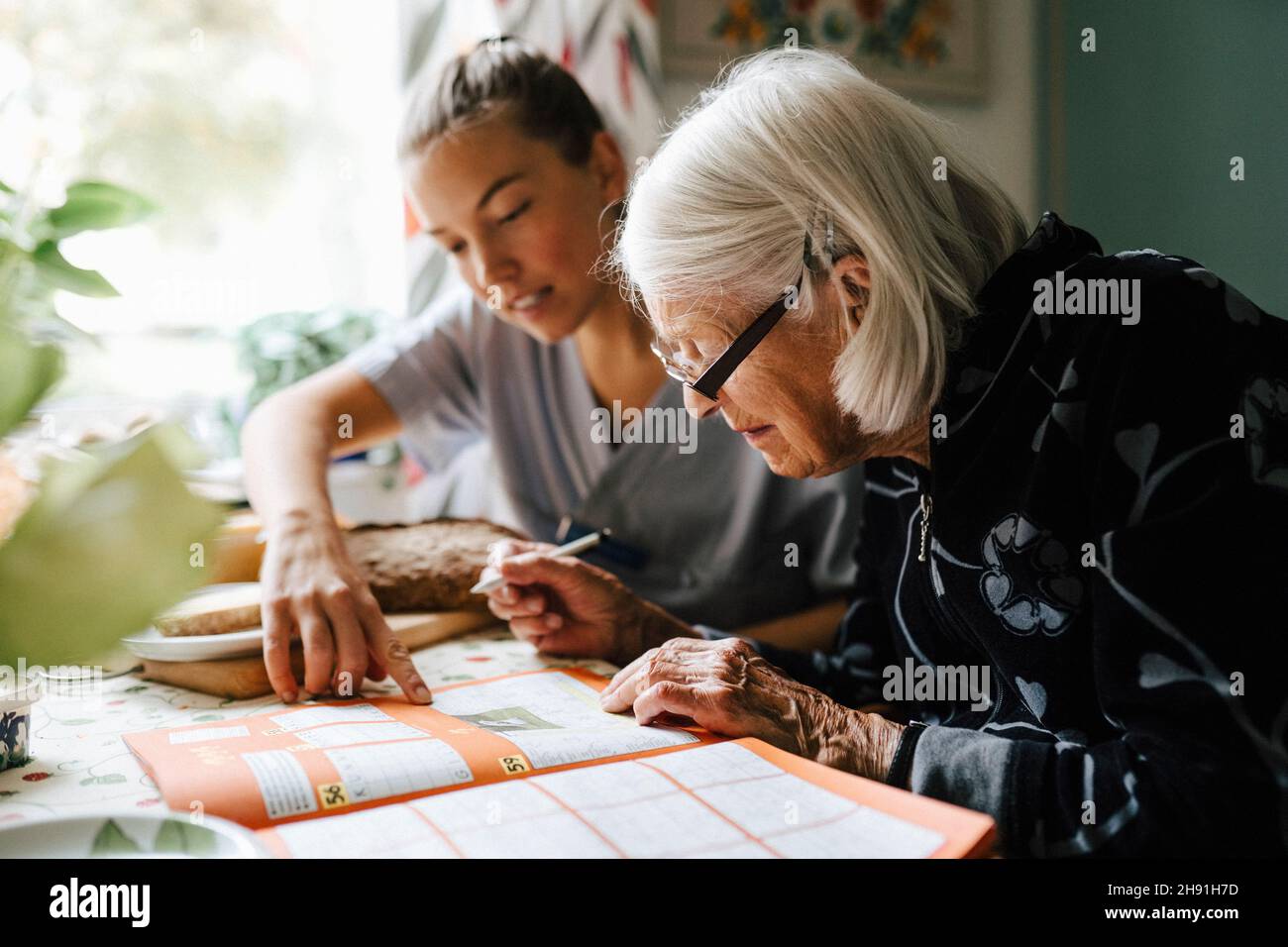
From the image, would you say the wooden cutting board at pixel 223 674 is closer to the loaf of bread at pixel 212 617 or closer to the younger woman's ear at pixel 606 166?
the loaf of bread at pixel 212 617

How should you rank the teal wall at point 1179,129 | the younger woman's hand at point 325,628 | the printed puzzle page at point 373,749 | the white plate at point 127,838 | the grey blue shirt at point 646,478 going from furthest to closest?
the teal wall at point 1179,129 → the grey blue shirt at point 646,478 → the younger woman's hand at point 325,628 → the printed puzzle page at point 373,749 → the white plate at point 127,838

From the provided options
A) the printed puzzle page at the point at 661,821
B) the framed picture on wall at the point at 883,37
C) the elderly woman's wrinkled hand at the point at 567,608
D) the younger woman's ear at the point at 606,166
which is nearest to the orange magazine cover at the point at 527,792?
the printed puzzle page at the point at 661,821

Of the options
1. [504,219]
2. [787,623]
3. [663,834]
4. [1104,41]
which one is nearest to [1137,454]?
[663,834]

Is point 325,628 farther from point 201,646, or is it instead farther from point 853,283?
point 853,283

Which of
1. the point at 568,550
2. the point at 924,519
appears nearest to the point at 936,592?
the point at 924,519

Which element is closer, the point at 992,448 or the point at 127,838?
the point at 127,838

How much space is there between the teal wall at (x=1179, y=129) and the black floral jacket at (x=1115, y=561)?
2.88 ft

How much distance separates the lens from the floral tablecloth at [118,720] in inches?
24.5

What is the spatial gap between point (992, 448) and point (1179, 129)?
3.84 ft

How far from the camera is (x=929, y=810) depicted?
0.55 m

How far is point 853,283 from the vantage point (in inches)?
29.3

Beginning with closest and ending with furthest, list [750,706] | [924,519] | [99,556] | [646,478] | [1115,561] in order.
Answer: [99,556]
[1115,561]
[750,706]
[924,519]
[646,478]

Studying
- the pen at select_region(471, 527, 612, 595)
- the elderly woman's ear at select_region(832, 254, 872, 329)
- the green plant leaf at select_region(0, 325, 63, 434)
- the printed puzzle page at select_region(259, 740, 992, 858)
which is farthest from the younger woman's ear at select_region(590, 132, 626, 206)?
the green plant leaf at select_region(0, 325, 63, 434)
